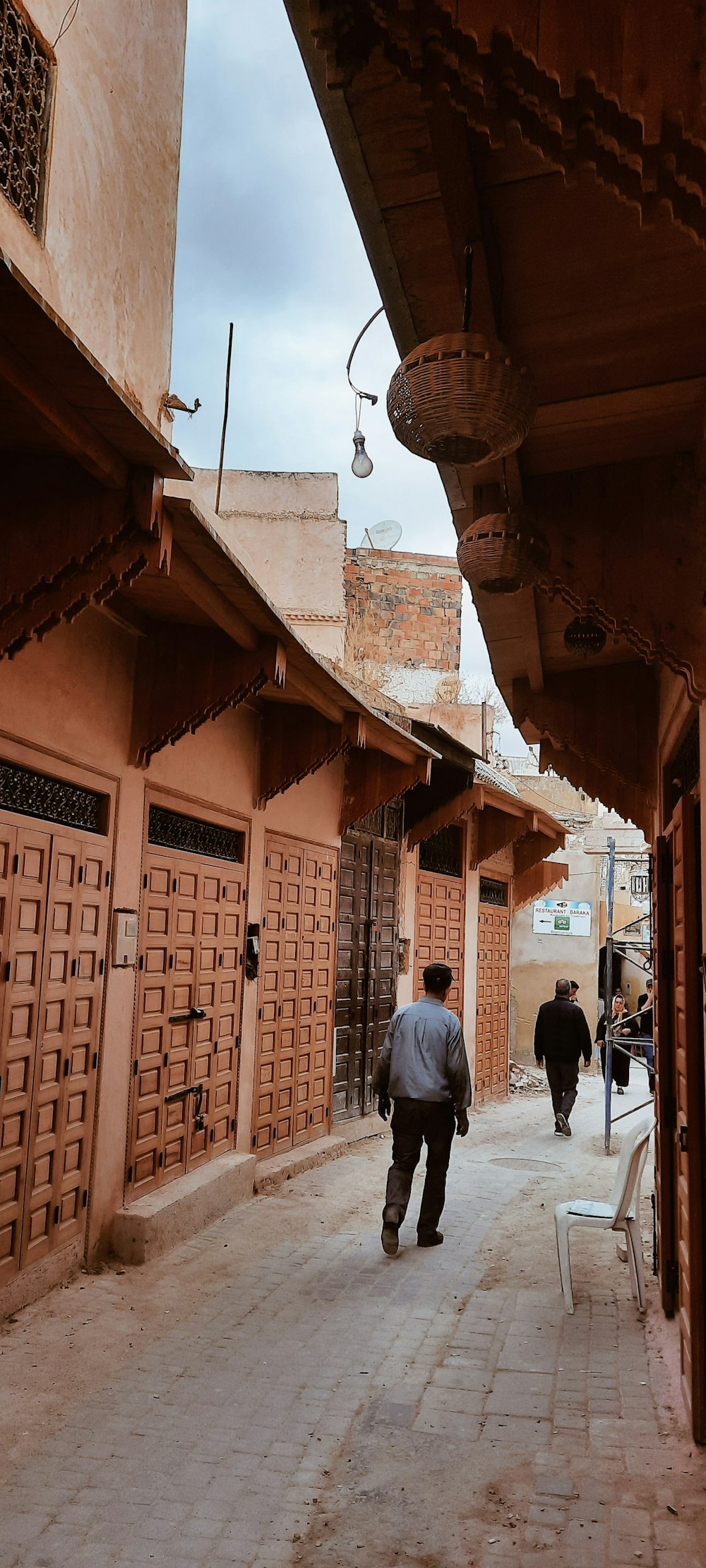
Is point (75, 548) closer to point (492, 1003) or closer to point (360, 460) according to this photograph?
point (360, 460)

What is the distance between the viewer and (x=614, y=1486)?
3.79m

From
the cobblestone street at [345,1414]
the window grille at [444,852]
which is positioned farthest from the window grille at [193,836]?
the window grille at [444,852]

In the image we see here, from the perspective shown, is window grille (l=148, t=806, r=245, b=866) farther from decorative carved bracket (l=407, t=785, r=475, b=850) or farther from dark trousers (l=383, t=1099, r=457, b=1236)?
decorative carved bracket (l=407, t=785, r=475, b=850)

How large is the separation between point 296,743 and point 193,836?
1.43 metres

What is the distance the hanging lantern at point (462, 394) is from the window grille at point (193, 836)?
4.51 m

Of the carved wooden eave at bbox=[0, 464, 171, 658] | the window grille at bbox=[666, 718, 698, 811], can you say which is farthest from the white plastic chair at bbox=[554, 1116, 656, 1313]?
the carved wooden eave at bbox=[0, 464, 171, 658]

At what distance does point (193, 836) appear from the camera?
771cm

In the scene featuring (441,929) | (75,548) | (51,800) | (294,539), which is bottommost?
(441,929)

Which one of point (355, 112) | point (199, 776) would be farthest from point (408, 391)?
point (199, 776)

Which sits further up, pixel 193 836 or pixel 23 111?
pixel 23 111

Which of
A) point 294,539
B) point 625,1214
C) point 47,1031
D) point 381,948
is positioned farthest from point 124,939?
point 294,539

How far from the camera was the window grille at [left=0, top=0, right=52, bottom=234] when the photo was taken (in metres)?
6.16

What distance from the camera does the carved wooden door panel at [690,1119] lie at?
4.04m

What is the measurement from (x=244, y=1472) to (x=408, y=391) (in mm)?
3641
